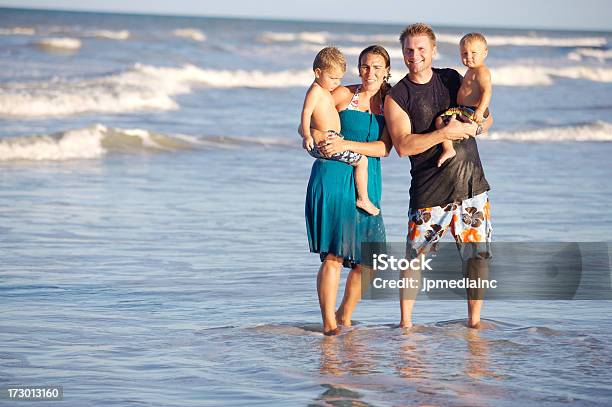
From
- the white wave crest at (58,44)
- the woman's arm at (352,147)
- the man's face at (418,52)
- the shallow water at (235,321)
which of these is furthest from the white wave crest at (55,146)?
the white wave crest at (58,44)

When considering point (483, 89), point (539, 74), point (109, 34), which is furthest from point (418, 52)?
point (109, 34)

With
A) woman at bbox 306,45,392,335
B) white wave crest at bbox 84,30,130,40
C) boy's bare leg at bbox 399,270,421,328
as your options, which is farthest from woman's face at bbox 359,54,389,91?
white wave crest at bbox 84,30,130,40

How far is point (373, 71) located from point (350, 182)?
589mm

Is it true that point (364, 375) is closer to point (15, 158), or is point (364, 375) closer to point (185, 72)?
point (15, 158)

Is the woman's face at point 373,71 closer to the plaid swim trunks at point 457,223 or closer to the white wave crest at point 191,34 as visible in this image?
the plaid swim trunks at point 457,223

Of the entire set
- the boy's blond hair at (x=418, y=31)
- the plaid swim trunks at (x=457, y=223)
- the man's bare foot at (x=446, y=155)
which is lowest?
the plaid swim trunks at (x=457, y=223)

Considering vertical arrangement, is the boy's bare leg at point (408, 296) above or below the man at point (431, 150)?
below

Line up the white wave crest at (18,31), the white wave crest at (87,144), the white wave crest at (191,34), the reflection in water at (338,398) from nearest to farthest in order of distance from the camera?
the reflection in water at (338,398)
the white wave crest at (87,144)
the white wave crest at (18,31)
the white wave crest at (191,34)

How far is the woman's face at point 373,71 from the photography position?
17.8ft

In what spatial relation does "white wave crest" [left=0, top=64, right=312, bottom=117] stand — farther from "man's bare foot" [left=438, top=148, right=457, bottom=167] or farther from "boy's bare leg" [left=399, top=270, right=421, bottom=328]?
"man's bare foot" [left=438, top=148, right=457, bottom=167]

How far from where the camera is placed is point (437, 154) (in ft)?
18.2

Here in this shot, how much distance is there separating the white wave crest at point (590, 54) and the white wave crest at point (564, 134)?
3111 centimetres

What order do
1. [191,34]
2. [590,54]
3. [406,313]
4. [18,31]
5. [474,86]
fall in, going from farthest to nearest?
[191,34]
[590,54]
[18,31]
[406,313]
[474,86]

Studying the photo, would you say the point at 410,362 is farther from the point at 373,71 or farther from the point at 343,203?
the point at 373,71
